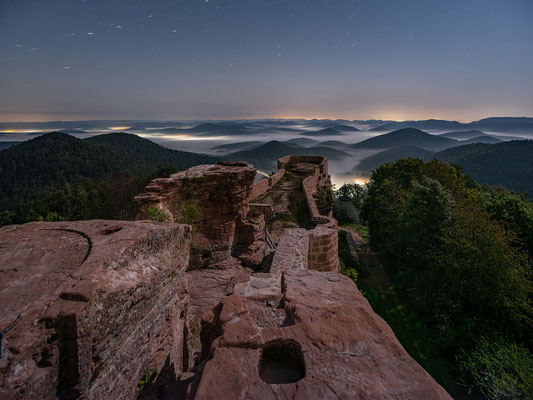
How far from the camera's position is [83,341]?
2.69 m

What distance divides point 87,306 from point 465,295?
44.5 ft

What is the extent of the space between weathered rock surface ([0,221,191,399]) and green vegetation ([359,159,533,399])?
9.96 m

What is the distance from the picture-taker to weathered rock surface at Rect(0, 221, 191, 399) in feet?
8.23

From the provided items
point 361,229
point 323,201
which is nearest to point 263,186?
point 323,201

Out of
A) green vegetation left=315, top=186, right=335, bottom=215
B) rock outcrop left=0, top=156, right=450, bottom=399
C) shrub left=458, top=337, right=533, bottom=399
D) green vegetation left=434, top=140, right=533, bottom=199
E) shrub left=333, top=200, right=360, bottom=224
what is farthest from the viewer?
green vegetation left=434, top=140, right=533, bottom=199

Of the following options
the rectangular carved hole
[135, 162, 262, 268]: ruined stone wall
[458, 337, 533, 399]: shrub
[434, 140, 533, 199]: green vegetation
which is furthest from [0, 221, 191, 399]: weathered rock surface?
[434, 140, 533, 199]: green vegetation

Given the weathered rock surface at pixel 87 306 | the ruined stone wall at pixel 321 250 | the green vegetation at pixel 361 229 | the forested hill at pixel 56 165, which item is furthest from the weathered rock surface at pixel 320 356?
the forested hill at pixel 56 165

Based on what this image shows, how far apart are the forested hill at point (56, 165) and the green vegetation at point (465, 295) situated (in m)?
45.1

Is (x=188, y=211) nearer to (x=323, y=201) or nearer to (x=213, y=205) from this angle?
(x=213, y=205)

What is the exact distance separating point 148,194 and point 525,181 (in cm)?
8629

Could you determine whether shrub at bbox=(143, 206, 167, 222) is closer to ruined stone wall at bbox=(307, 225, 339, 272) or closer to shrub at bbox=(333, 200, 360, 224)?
ruined stone wall at bbox=(307, 225, 339, 272)

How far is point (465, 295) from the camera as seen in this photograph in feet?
37.1

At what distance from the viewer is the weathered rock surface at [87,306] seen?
2.51 metres

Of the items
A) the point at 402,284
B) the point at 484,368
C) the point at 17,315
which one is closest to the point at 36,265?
the point at 17,315
